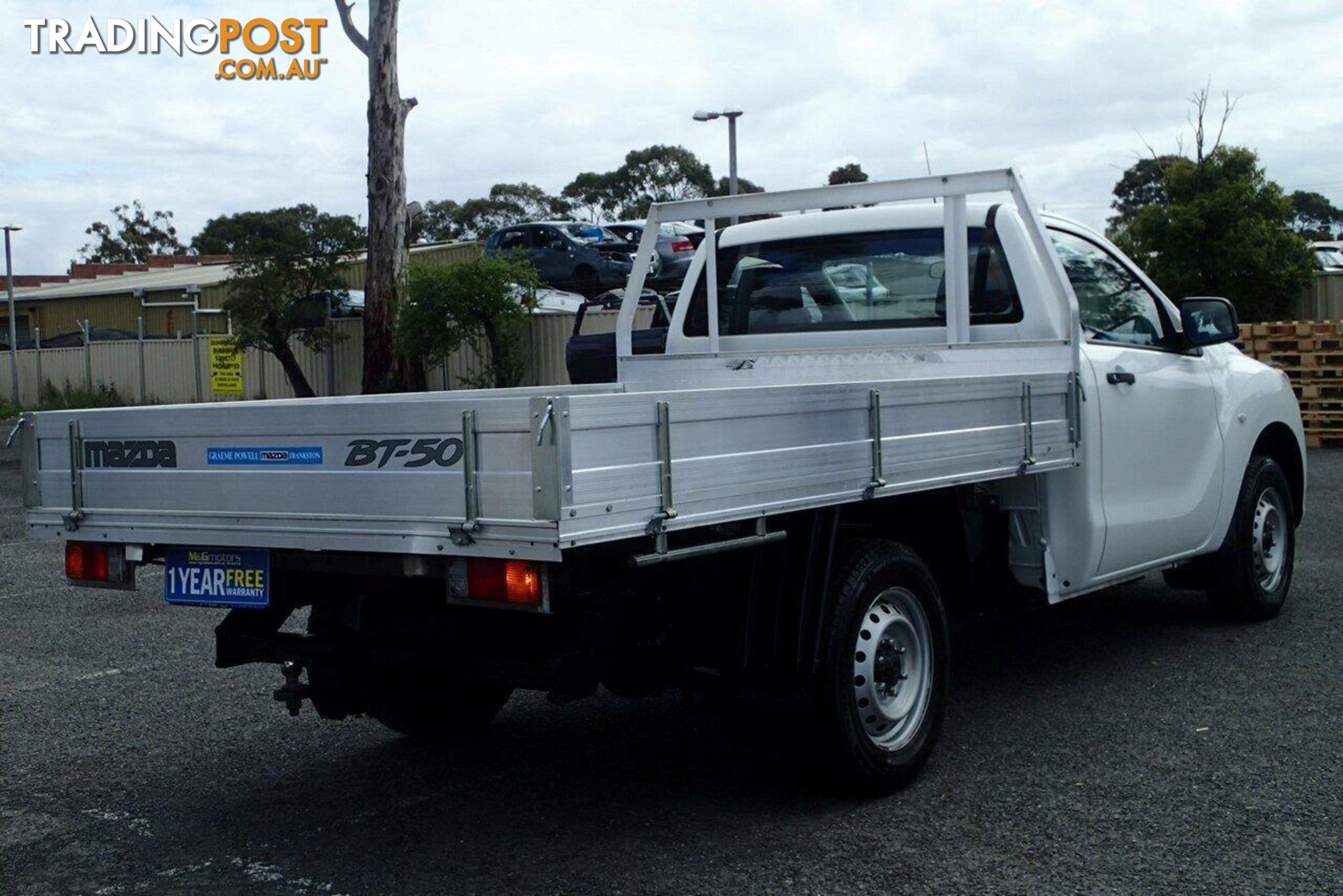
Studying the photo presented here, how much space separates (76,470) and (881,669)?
2.67 meters

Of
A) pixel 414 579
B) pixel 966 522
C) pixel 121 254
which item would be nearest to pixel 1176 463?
pixel 966 522

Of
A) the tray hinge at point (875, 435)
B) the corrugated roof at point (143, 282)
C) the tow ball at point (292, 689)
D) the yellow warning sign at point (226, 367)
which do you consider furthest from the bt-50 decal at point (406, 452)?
the corrugated roof at point (143, 282)

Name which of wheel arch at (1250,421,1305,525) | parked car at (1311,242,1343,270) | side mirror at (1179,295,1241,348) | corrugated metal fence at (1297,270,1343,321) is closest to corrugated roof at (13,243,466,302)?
parked car at (1311,242,1343,270)

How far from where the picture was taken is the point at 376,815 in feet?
15.9

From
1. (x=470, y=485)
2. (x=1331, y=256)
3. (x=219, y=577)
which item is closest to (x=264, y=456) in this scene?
(x=219, y=577)

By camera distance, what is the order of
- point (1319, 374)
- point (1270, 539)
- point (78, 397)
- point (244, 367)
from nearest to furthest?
point (1270, 539) → point (1319, 374) → point (244, 367) → point (78, 397)

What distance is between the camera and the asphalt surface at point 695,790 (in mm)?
4234

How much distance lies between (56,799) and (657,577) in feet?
7.92

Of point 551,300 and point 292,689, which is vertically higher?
point 551,300

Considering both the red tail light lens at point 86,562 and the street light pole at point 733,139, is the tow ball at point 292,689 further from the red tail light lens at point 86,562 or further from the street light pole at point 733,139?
the street light pole at point 733,139

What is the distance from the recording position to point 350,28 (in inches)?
762

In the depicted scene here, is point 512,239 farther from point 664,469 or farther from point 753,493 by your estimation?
point 664,469

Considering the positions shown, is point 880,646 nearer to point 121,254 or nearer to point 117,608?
point 117,608

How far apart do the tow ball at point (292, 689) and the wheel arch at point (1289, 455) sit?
17.0 ft
